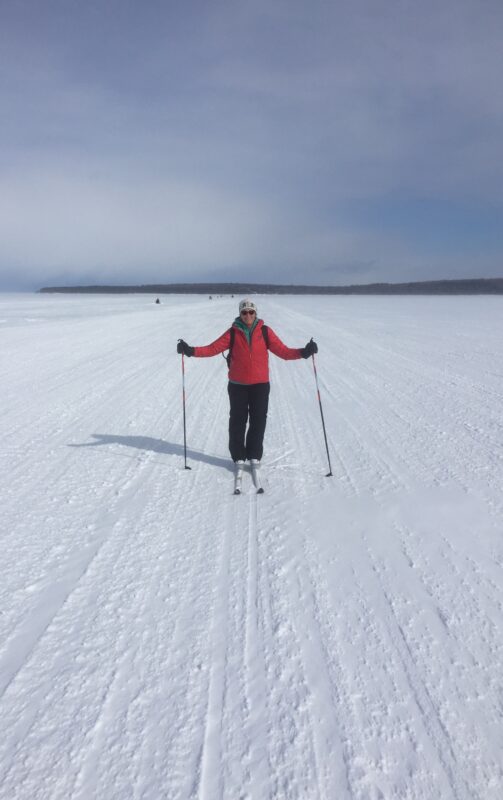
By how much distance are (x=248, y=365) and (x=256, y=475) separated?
96 centimetres

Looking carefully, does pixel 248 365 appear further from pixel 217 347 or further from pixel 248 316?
pixel 248 316

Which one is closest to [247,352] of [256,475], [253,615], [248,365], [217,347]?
[248,365]

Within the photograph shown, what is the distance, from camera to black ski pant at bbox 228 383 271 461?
439 cm

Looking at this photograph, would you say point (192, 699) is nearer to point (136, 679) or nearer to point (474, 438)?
point (136, 679)

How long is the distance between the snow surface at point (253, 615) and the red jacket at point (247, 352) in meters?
0.89

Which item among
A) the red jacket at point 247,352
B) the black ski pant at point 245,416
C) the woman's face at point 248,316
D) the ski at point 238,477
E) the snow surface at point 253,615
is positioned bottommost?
the snow surface at point 253,615

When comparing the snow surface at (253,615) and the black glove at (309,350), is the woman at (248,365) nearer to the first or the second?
the black glove at (309,350)

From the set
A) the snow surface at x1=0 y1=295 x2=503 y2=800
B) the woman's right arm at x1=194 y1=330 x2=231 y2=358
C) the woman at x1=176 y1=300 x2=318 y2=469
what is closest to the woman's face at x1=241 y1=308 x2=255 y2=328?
the woman at x1=176 y1=300 x2=318 y2=469

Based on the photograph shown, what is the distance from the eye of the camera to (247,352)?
13.9 feet

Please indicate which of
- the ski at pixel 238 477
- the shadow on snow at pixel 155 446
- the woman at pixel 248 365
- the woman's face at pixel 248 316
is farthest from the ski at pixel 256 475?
the woman's face at pixel 248 316

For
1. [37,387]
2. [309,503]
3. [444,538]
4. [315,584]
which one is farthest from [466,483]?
[37,387]

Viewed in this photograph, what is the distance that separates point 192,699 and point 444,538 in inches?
78.0

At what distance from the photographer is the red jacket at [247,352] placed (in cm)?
423

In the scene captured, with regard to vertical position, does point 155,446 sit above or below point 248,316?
below
